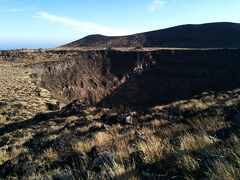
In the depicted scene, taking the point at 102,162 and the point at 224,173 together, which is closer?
the point at 224,173

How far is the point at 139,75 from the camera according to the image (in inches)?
1811

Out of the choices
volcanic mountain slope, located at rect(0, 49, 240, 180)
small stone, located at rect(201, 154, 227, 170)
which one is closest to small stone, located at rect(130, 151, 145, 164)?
volcanic mountain slope, located at rect(0, 49, 240, 180)

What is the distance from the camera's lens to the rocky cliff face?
35.0 metres

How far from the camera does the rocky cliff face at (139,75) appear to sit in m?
35.0

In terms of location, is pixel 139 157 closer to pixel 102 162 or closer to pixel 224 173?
pixel 102 162

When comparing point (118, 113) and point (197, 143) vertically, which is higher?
point (197, 143)

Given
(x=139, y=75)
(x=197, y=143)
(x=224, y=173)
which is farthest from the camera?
(x=139, y=75)

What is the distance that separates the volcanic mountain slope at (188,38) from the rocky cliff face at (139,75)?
72.3 feet

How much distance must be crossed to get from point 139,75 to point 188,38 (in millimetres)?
36537

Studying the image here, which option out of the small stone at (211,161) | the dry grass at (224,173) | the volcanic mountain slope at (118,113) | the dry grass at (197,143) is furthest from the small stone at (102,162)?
the dry grass at (224,173)

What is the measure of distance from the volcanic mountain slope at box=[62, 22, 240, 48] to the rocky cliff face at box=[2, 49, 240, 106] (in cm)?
2204

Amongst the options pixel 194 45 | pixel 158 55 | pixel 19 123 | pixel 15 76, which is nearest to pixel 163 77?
pixel 158 55

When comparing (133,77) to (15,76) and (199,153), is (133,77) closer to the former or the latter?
(15,76)

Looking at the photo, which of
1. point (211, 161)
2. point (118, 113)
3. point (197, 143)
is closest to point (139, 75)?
point (118, 113)
